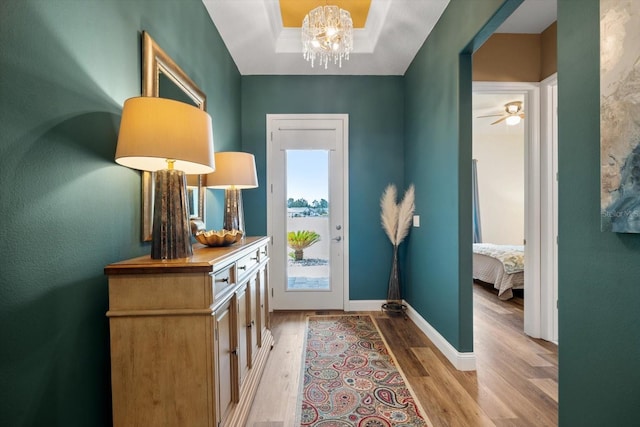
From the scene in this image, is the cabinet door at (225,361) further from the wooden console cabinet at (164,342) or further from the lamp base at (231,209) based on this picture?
the lamp base at (231,209)

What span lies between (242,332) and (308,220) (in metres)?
1.94

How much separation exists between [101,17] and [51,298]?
110cm

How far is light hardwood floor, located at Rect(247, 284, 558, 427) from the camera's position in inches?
67.2

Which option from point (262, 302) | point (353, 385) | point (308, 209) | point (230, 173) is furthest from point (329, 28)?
point (353, 385)

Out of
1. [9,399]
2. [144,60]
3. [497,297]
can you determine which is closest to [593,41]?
[144,60]

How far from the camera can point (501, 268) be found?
399 centimetres

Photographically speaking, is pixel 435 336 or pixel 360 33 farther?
pixel 360 33

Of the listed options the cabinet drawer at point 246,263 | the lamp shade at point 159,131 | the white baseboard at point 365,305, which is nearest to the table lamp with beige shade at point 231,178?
the cabinet drawer at point 246,263

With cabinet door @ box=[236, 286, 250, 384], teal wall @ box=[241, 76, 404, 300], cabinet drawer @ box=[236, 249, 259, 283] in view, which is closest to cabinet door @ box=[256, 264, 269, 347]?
cabinet drawer @ box=[236, 249, 259, 283]

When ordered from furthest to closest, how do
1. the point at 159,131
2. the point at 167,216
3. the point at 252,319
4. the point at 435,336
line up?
the point at 435,336 < the point at 252,319 < the point at 167,216 < the point at 159,131

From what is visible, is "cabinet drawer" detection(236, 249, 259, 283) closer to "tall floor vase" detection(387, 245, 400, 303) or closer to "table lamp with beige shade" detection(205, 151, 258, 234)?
"table lamp with beige shade" detection(205, 151, 258, 234)

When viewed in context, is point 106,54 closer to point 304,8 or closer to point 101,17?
point 101,17

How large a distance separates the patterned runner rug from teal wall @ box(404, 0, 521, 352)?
0.61m

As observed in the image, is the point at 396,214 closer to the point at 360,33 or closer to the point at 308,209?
the point at 308,209
